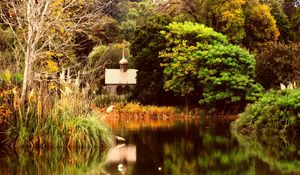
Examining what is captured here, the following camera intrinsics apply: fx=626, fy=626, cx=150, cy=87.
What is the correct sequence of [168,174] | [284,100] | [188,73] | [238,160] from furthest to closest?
[188,73]
[284,100]
[238,160]
[168,174]

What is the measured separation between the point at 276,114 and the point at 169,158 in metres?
6.94

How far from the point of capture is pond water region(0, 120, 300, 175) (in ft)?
39.3

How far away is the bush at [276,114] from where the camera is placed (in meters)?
19.6

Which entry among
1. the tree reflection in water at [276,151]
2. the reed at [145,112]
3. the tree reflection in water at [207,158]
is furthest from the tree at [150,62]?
the tree reflection in water at [207,158]

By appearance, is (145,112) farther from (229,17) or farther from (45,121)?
(45,121)

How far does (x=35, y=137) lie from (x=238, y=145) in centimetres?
548

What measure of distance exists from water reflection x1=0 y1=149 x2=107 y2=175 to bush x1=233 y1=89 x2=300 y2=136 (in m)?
7.08

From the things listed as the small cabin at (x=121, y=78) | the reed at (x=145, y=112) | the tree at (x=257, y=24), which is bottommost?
the reed at (x=145, y=112)

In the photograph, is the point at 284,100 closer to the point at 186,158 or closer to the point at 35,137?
the point at 186,158

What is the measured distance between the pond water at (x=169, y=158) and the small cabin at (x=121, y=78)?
23967 mm

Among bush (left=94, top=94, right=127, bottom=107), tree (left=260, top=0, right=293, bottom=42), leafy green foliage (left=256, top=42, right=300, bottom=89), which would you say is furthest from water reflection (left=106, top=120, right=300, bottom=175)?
tree (left=260, top=0, right=293, bottom=42)

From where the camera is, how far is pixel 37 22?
16.3 m

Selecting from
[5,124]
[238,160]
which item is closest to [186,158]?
[238,160]

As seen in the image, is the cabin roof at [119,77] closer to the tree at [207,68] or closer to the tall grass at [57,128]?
the tree at [207,68]
